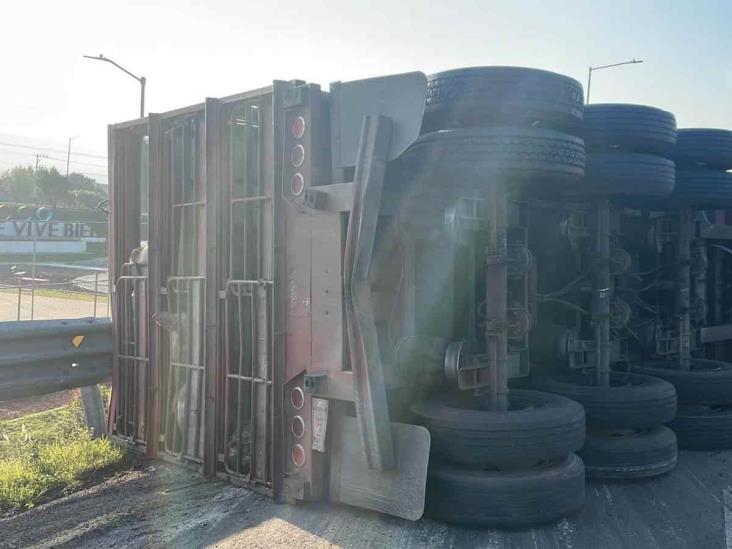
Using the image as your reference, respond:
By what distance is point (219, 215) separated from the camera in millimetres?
5324

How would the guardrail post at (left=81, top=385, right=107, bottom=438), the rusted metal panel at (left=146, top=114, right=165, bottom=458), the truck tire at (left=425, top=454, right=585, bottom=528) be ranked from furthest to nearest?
the guardrail post at (left=81, top=385, right=107, bottom=438)
the rusted metal panel at (left=146, top=114, right=165, bottom=458)
the truck tire at (left=425, top=454, right=585, bottom=528)

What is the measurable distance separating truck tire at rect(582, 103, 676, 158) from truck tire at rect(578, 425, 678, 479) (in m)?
2.28

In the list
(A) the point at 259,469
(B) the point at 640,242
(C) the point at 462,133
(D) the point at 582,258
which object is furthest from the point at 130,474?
(B) the point at 640,242

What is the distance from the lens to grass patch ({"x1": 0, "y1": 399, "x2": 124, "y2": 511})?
518cm

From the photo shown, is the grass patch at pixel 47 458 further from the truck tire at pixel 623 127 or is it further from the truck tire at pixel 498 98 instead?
the truck tire at pixel 623 127

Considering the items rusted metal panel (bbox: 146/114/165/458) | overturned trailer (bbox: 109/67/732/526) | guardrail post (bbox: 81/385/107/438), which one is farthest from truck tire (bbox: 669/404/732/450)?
guardrail post (bbox: 81/385/107/438)

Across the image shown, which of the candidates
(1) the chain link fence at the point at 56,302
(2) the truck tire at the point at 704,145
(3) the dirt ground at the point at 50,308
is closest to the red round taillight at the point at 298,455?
(2) the truck tire at the point at 704,145

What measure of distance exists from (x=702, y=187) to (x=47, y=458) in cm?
605

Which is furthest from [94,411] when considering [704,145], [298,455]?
[704,145]

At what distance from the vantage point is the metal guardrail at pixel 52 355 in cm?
523

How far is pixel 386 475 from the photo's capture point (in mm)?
4480

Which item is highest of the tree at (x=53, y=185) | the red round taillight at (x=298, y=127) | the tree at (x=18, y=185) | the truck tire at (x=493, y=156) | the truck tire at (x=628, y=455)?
the tree at (x=18, y=185)

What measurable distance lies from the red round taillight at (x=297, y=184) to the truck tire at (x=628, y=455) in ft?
9.53

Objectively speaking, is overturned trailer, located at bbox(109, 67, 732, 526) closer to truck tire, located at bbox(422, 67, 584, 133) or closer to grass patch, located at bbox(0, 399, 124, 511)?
truck tire, located at bbox(422, 67, 584, 133)
